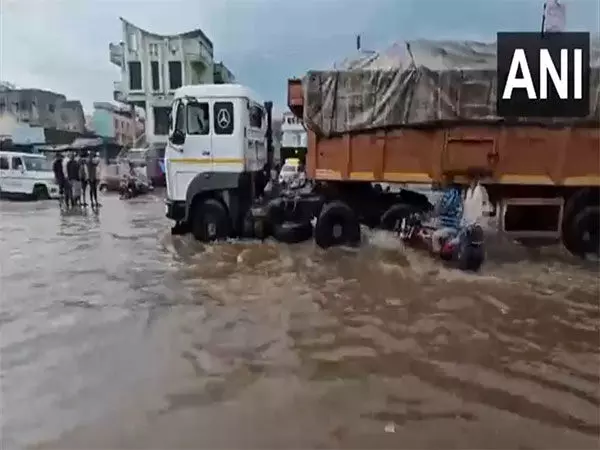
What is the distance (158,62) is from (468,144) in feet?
37.4

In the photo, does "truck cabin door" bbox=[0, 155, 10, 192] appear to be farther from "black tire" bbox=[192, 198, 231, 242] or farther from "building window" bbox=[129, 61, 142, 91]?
"black tire" bbox=[192, 198, 231, 242]

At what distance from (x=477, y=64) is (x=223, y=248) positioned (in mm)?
4125

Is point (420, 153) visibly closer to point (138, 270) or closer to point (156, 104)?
point (138, 270)

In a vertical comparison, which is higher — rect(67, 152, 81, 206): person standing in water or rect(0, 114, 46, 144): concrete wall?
rect(0, 114, 46, 144): concrete wall

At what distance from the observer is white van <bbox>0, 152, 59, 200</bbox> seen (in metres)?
16.0

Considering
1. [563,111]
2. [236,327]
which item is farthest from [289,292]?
[563,111]

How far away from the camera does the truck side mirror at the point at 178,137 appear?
7.82 meters

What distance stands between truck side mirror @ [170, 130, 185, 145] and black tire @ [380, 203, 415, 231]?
3129 millimetres

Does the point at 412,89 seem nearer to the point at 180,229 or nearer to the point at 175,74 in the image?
the point at 180,229

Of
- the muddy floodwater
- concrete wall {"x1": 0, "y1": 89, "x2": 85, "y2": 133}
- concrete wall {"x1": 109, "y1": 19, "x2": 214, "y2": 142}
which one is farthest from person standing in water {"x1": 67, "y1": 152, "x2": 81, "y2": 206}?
the muddy floodwater

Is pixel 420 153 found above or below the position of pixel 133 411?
above

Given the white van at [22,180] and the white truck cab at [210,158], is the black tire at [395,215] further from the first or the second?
the white van at [22,180]

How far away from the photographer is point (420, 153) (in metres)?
7.05

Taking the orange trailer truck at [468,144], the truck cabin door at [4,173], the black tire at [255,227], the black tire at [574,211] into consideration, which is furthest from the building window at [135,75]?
the black tire at [574,211]
